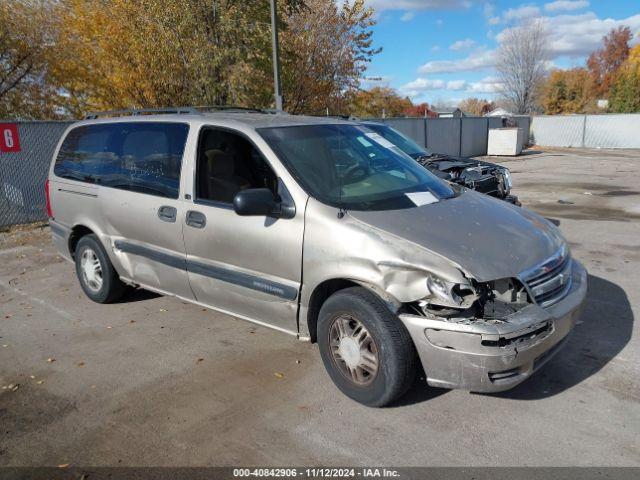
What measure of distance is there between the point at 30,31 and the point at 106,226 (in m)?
11.1

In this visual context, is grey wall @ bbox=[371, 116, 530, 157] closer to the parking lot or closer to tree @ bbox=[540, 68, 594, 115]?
the parking lot

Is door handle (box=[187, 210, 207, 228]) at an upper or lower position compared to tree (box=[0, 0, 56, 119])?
lower

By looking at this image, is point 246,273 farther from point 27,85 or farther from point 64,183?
point 27,85

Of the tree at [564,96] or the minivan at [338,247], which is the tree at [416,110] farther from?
the minivan at [338,247]

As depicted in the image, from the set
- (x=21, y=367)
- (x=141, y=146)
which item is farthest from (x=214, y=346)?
A: (x=141, y=146)

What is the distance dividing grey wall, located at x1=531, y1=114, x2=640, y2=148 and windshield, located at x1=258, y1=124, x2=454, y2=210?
30.7 m

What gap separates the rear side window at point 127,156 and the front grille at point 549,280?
2793mm

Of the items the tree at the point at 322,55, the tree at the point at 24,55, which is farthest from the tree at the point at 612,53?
the tree at the point at 24,55

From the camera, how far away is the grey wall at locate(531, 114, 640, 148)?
29.7 m

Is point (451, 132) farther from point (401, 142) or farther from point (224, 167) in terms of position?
point (224, 167)

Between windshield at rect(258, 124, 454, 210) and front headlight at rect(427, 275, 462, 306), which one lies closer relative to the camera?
front headlight at rect(427, 275, 462, 306)

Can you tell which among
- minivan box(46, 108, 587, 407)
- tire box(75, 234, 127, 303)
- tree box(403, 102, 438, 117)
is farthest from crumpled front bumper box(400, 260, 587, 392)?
tree box(403, 102, 438, 117)

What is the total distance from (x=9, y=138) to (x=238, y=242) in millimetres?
8234

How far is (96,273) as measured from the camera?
544 centimetres
